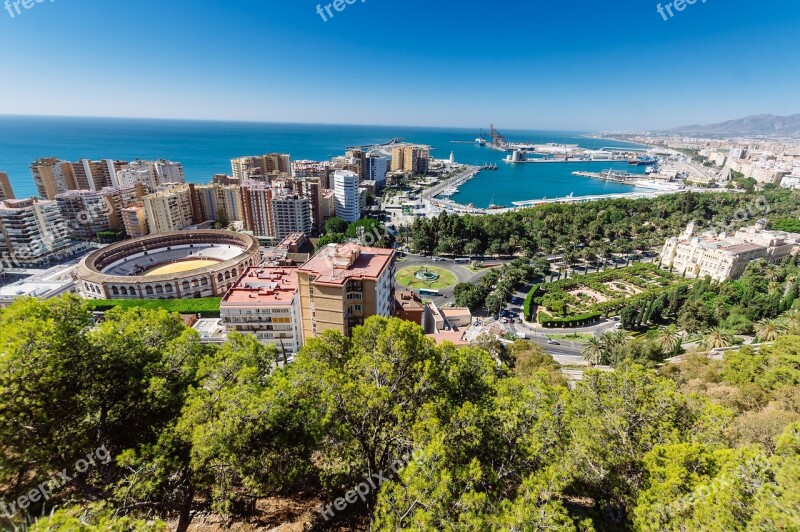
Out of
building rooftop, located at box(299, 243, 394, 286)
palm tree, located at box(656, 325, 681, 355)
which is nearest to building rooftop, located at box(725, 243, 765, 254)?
palm tree, located at box(656, 325, 681, 355)

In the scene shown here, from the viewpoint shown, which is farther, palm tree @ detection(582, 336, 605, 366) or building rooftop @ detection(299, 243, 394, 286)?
palm tree @ detection(582, 336, 605, 366)

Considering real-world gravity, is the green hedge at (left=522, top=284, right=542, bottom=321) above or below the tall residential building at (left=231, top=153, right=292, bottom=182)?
below

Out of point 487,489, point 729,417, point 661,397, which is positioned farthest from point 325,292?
point 729,417

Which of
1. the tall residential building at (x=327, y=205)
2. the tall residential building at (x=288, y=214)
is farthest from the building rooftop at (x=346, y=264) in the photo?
the tall residential building at (x=327, y=205)

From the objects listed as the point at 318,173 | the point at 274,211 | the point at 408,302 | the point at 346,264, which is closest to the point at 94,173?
the point at 318,173

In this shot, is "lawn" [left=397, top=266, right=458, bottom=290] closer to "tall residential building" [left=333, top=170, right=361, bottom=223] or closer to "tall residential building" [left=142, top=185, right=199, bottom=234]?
"tall residential building" [left=333, top=170, right=361, bottom=223]

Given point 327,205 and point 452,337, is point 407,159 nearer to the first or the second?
point 327,205
